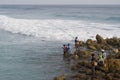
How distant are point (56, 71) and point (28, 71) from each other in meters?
2.52

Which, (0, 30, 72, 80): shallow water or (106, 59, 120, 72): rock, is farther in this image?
(0, 30, 72, 80): shallow water

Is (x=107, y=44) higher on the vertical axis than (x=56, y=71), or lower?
higher

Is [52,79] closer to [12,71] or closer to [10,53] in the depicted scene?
[12,71]

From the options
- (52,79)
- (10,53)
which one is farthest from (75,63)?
(10,53)

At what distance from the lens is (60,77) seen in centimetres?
2422

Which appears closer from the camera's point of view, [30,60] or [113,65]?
[113,65]

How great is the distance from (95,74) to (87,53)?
26.2 feet

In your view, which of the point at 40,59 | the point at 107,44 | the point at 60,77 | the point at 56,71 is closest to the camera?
the point at 60,77

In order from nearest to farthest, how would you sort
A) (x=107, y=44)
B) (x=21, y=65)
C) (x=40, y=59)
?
(x=21, y=65)
(x=40, y=59)
(x=107, y=44)

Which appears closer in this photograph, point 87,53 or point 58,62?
point 58,62

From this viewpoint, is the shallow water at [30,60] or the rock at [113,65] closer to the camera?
the rock at [113,65]

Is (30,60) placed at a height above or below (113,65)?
above

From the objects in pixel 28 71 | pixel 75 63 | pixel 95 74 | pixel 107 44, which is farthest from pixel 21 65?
pixel 107 44

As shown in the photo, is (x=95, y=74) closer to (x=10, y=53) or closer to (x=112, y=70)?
(x=112, y=70)
